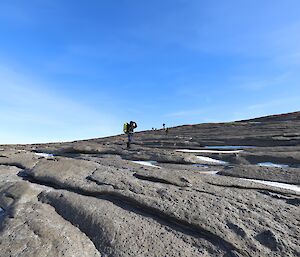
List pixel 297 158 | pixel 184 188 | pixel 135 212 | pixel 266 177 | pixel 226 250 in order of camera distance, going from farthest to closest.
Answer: pixel 297 158 < pixel 266 177 < pixel 184 188 < pixel 135 212 < pixel 226 250

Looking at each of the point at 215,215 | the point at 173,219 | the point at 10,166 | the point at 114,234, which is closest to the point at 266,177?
the point at 215,215

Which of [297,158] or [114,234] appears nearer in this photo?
[114,234]

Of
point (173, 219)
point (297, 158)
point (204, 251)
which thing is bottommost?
point (204, 251)

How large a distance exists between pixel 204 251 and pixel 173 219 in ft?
5.76

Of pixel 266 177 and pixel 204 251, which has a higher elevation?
pixel 266 177

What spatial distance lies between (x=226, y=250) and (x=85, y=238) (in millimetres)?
4456

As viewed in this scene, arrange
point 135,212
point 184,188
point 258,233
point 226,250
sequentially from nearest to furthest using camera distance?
point 226,250 → point 258,233 → point 135,212 → point 184,188

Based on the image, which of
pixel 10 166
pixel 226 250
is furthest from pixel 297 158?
pixel 10 166

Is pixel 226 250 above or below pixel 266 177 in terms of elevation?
below

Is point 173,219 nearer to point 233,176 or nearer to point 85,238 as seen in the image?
point 85,238

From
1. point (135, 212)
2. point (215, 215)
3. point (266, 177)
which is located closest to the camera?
point (215, 215)

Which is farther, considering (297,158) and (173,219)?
(297,158)

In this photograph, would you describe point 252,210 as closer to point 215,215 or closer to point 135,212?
point 215,215

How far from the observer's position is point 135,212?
10.9m
